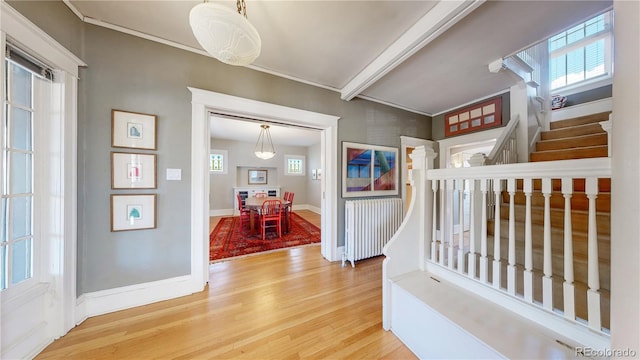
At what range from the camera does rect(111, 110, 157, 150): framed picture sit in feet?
5.52

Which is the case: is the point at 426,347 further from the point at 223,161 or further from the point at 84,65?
the point at 223,161

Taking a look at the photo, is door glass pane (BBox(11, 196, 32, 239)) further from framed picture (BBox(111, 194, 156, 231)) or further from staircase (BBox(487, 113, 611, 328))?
staircase (BBox(487, 113, 611, 328))

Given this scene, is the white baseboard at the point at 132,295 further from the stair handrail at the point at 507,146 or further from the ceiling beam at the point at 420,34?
the stair handrail at the point at 507,146

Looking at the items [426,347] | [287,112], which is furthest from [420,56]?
[426,347]

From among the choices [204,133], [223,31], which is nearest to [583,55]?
[223,31]

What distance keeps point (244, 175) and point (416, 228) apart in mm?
5945

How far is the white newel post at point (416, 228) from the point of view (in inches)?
61.7

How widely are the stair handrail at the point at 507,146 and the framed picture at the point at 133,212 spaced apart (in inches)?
142

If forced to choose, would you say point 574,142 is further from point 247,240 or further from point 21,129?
point 21,129

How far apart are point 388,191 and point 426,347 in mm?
2237

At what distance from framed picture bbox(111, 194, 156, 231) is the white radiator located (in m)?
2.12

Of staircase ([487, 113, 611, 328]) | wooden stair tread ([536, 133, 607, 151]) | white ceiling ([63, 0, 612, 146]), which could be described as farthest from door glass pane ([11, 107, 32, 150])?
wooden stair tread ([536, 133, 607, 151])

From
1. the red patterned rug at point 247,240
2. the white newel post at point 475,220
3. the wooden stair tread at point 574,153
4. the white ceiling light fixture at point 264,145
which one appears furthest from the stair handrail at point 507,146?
the white ceiling light fixture at point 264,145

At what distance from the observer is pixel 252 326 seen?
1.53 m
